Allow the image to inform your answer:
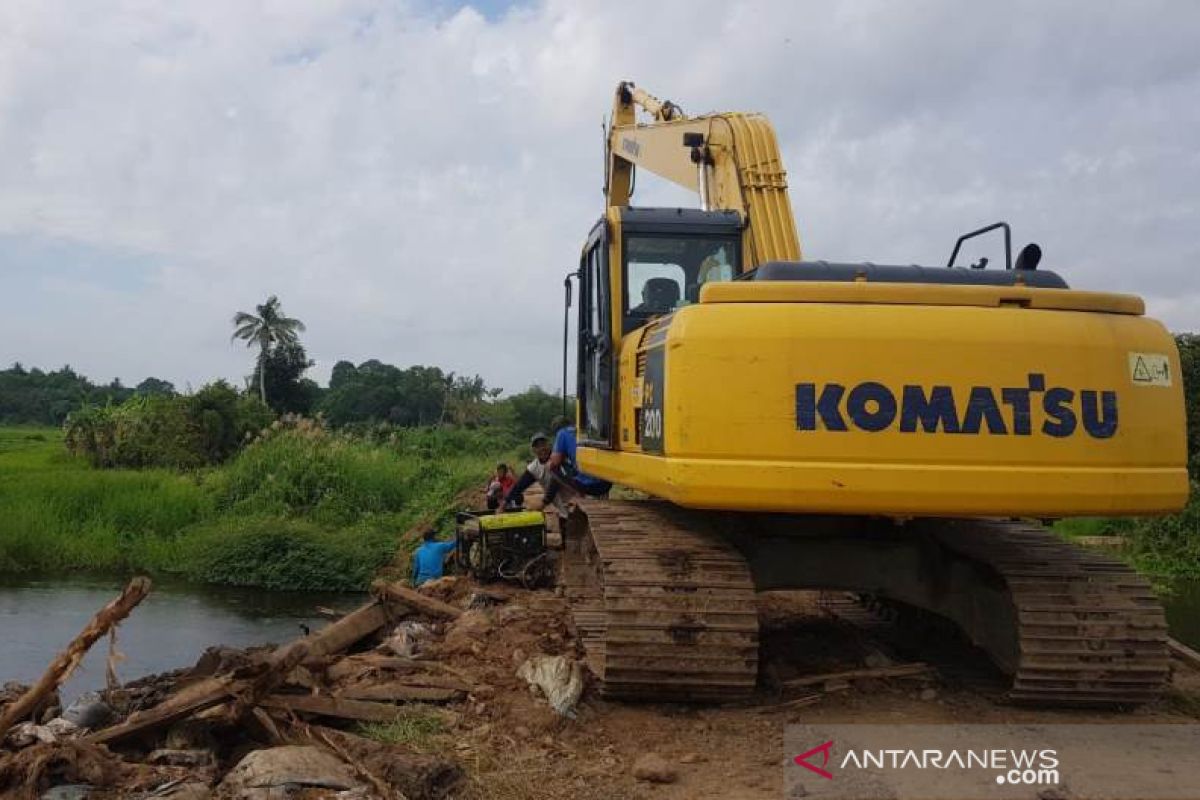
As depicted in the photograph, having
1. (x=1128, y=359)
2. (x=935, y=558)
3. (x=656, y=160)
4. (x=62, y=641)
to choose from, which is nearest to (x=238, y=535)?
(x=62, y=641)

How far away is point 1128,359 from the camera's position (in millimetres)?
5152

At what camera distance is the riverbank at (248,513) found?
17.6m

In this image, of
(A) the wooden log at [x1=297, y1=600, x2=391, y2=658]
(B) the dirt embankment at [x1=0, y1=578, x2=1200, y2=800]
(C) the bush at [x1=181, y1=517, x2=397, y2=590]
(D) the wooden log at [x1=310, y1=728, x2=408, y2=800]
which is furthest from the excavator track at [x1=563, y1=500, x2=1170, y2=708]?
(C) the bush at [x1=181, y1=517, x2=397, y2=590]

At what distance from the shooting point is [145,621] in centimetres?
1303

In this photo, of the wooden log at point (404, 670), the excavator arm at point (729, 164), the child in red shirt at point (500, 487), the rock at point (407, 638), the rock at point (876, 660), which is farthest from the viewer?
the child in red shirt at point (500, 487)

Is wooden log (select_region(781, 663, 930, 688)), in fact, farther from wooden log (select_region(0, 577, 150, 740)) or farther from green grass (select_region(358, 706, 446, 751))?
wooden log (select_region(0, 577, 150, 740))

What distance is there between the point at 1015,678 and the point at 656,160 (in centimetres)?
593

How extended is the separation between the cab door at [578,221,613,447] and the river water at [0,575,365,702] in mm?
4215

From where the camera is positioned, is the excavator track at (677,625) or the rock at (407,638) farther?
the rock at (407,638)

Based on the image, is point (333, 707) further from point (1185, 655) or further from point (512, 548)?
point (1185, 655)

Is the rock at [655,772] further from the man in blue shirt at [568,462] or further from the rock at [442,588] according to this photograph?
the man in blue shirt at [568,462]

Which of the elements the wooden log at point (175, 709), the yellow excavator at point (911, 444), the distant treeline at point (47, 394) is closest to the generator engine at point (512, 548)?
the yellow excavator at point (911, 444)

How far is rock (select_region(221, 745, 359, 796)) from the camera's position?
4.10 metres

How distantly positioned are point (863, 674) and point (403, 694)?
2.40m
